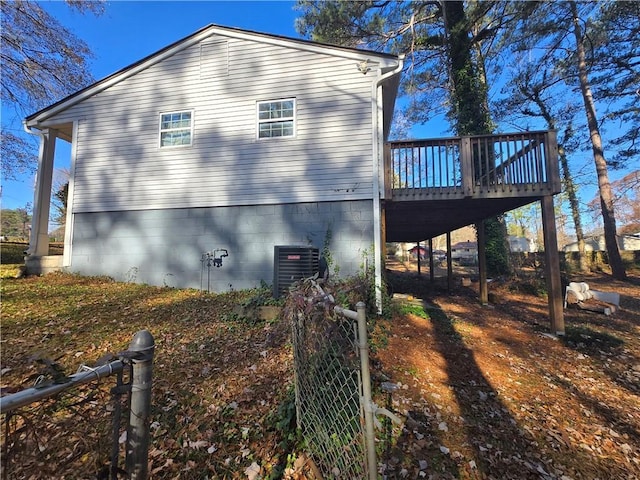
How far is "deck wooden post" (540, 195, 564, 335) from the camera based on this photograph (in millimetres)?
5426

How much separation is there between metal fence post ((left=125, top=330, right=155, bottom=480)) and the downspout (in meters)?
5.69

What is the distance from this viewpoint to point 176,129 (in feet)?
27.0

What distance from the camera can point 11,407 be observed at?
83 centimetres

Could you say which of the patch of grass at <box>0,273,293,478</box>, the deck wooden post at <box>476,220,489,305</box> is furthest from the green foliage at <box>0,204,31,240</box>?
the deck wooden post at <box>476,220,489,305</box>

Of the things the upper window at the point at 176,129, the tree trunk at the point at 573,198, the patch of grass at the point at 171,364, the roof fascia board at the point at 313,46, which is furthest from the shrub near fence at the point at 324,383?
the tree trunk at the point at 573,198

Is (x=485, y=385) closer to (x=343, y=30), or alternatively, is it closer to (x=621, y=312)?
(x=621, y=312)

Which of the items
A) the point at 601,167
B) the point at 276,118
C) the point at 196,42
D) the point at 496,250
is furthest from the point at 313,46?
the point at 601,167

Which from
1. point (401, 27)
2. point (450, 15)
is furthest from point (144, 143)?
point (450, 15)

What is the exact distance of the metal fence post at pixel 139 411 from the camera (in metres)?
1.18

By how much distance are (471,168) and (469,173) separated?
5.6 inches

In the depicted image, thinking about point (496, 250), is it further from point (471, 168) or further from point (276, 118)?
point (276, 118)

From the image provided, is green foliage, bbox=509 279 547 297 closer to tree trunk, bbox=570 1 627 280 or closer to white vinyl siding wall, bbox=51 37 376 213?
tree trunk, bbox=570 1 627 280

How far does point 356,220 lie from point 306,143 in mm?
2320

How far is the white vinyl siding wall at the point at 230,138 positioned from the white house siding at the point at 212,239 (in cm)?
29
